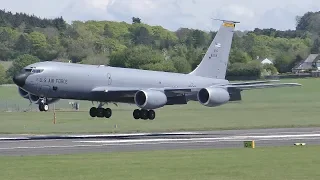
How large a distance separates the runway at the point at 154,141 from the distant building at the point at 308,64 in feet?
228

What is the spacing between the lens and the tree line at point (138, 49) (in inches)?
3989

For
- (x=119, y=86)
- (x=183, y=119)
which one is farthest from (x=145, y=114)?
(x=183, y=119)

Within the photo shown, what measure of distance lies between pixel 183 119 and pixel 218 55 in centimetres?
805

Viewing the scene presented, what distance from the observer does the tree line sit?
101312 millimetres

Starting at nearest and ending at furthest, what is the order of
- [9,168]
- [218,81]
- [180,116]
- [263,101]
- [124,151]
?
[9,168], [124,151], [218,81], [180,116], [263,101]

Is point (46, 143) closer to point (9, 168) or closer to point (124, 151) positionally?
point (124, 151)

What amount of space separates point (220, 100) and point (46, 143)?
14.5 m

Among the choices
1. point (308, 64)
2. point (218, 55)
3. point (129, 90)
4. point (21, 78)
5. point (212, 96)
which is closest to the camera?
point (21, 78)

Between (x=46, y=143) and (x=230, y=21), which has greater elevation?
(x=230, y=21)

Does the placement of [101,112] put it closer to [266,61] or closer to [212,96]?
[212,96]

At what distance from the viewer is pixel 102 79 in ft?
188

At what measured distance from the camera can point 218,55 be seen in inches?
2562

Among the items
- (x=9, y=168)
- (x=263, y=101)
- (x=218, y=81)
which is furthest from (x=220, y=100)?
(x=263, y=101)

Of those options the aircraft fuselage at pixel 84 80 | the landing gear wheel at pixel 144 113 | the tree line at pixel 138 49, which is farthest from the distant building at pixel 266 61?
the landing gear wheel at pixel 144 113
